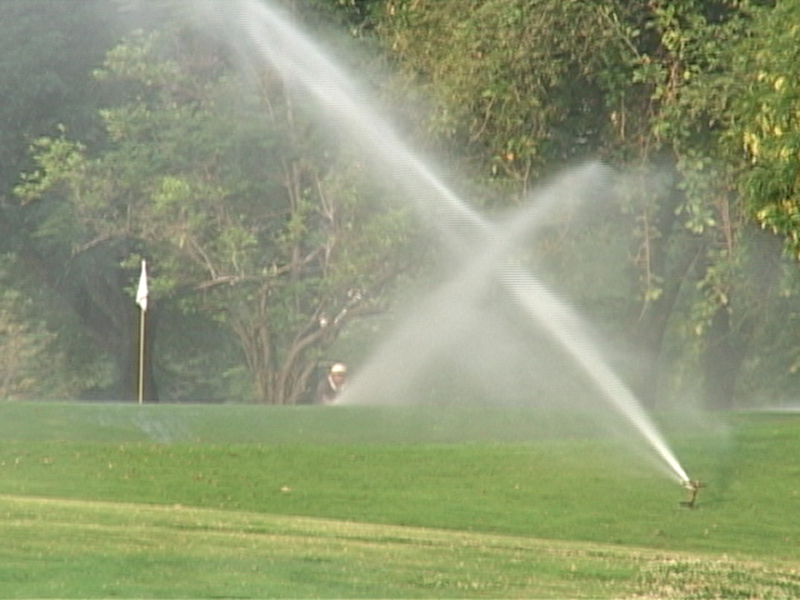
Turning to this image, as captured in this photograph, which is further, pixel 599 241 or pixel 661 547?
pixel 599 241

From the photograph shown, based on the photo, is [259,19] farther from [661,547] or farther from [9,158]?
[661,547]

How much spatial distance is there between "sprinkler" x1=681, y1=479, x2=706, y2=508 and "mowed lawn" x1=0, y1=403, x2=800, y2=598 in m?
0.13

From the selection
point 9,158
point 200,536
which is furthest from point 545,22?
point 9,158

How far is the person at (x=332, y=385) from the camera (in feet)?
121

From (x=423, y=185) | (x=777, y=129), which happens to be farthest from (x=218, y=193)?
(x=777, y=129)

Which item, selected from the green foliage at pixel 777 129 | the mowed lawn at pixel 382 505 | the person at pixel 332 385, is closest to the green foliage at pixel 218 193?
the person at pixel 332 385

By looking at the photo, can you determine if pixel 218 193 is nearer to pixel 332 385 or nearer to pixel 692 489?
pixel 332 385

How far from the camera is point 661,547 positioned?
17750mm

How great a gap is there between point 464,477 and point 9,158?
55.0 feet

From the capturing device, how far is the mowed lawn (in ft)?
43.1

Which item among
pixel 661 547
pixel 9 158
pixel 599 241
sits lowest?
pixel 661 547

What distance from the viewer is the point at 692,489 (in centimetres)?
1941

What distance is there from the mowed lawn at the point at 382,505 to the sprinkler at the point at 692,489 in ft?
0.44

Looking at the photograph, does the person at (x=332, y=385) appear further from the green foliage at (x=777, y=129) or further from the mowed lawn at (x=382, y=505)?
the green foliage at (x=777, y=129)
